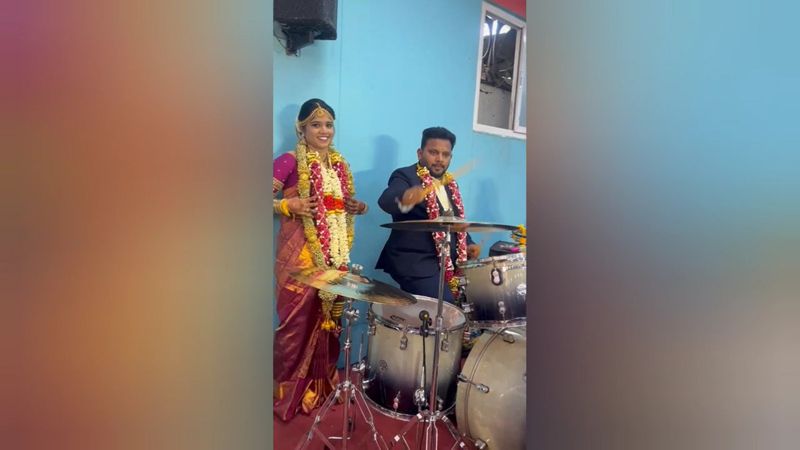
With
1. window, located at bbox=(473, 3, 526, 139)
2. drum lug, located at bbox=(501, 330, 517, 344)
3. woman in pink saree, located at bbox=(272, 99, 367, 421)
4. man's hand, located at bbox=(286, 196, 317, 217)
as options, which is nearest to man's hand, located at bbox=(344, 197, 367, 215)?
woman in pink saree, located at bbox=(272, 99, 367, 421)

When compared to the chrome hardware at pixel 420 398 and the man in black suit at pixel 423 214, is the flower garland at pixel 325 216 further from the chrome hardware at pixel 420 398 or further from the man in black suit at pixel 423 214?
the chrome hardware at pixel 420 398

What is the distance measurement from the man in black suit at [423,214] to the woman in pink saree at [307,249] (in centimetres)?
27

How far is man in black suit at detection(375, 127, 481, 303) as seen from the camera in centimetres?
175

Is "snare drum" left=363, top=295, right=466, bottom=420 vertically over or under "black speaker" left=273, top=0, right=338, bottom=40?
under

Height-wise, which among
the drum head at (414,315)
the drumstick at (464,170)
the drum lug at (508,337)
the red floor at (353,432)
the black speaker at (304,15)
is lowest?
the red floor at (353,432)

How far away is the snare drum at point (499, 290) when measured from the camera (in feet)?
4.86

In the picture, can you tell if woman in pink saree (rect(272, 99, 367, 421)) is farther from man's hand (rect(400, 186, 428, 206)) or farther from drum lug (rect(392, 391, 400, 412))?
drum lug (rect(392, 391, 400, 412))

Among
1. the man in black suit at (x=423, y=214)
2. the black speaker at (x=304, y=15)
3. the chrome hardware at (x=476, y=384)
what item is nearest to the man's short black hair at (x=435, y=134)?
the man in black suit at (x=423, y=214)

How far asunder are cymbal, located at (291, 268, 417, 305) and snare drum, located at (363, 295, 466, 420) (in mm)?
153
